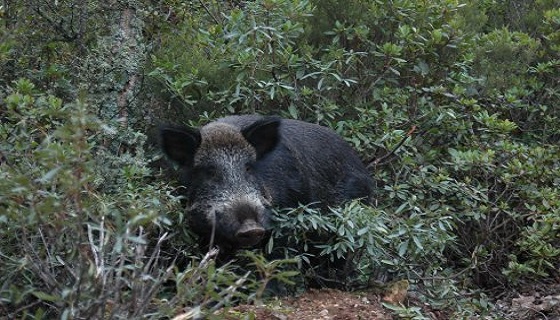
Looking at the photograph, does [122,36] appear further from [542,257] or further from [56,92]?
[542,257]

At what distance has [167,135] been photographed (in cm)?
646

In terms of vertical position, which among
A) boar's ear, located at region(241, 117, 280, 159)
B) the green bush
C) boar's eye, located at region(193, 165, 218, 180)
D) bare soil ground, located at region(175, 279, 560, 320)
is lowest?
bare soil ground, located at region(175, 279, 560, 320)

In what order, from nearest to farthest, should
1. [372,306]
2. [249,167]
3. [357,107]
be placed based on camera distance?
[372,306]
[249,167]
[357,107]

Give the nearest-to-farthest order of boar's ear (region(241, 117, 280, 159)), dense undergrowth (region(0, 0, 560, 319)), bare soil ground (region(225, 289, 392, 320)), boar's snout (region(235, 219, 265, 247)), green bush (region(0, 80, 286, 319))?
green bush (region(0, 80, 286, 319)) < bare soil ground (region(225, 289, 392, 320)) < boar's snout (region(235, 219, 265, 247)) < dense undergrowth (region(0, 0, 560, 319)) < boar's ear (region(241, 117, 280, 159))

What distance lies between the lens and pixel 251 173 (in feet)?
21.6

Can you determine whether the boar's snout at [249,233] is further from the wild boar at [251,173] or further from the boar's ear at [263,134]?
the boar's ear at [263,134]

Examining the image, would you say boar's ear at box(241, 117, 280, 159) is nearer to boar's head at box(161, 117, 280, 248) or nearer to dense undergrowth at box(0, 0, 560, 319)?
boar's head at box(161, 117, 280, 248)

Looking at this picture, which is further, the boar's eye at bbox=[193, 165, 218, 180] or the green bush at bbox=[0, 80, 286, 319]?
the boar's eye at bbox=[193, 165, 218, 180]

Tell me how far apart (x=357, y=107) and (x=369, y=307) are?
2.33m

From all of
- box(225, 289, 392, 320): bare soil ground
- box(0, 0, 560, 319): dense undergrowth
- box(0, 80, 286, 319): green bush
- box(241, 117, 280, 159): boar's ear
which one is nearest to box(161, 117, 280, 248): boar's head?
box(241, 117, 280, 159): boar's ear

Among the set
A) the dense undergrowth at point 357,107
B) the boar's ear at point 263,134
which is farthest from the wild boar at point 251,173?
the dense undergrowth at point 357,107

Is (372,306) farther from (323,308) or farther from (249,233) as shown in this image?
(249,233)

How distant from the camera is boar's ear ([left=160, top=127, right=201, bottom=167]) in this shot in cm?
642

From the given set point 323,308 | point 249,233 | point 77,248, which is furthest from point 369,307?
point 77,248
